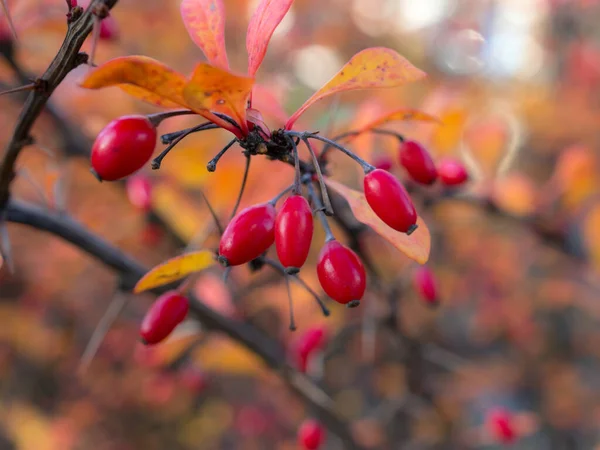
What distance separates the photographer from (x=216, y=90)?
0.52 meters

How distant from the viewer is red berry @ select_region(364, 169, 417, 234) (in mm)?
589

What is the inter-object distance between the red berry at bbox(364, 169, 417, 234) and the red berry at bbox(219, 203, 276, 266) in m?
0.13

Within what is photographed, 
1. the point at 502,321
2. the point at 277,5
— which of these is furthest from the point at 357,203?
the point at 502,321

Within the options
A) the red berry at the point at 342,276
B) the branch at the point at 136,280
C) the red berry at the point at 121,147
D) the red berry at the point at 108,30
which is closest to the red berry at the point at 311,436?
the branch at the point at 136,280

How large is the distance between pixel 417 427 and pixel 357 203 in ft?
8.73

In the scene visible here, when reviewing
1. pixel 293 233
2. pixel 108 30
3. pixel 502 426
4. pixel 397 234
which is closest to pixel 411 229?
pixel 397 234

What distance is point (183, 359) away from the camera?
12.1 ft

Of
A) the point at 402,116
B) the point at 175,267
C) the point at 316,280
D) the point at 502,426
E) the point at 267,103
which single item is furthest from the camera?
the point at 316,280

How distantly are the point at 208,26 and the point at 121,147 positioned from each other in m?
0.21

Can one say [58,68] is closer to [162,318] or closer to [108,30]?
[162,318]

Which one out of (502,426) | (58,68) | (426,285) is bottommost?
(502,426)

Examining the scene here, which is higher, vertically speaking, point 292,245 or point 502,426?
point 292,245

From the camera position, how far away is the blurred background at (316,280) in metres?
1.65

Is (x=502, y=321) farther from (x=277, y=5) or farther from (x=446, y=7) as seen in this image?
(x=446, y=7)
